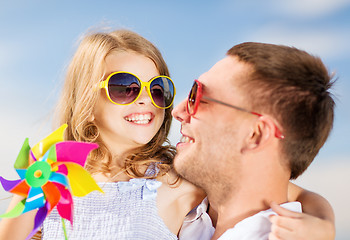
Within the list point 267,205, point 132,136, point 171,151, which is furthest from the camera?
point 171,151

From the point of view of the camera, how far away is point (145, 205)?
3.39 m

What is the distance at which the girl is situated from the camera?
10.9 feet

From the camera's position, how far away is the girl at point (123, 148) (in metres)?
3.32

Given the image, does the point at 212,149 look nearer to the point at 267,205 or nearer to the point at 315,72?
the point at 267,205

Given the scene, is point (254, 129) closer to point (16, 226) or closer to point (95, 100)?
point (95, 100)

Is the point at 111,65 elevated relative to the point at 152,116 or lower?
elevated

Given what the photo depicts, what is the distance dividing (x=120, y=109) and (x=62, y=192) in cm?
93

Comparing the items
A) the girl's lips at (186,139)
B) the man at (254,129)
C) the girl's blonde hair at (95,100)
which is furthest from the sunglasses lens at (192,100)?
the girl's blonde hair at (95,100)

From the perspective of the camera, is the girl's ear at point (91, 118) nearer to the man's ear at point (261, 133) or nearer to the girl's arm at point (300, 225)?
the man's ear at point (261, 133)

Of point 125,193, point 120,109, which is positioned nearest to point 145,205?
point 125,193

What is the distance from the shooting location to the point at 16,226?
10.7 feet

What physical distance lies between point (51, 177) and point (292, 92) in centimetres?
157

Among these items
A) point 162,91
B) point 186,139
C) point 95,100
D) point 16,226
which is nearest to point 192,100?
point 186,139

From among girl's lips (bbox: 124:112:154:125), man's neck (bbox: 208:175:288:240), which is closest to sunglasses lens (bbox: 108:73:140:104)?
girl's lips (bbox: 124:112:154:125)
